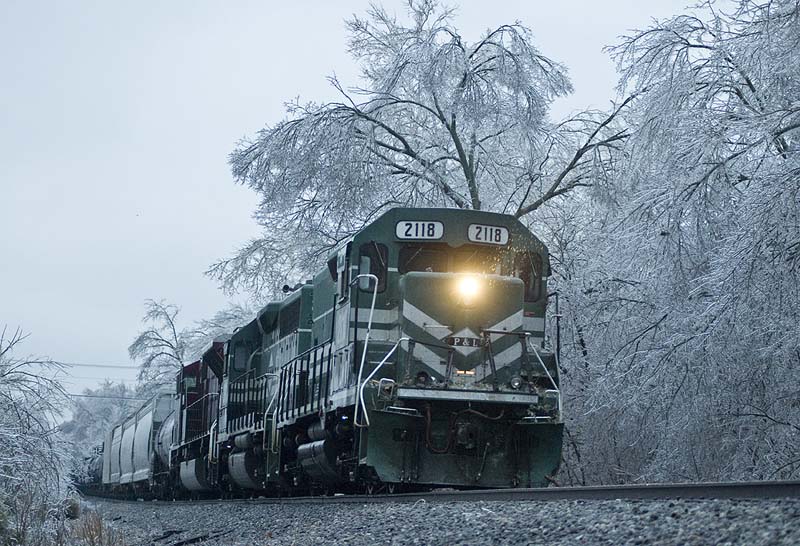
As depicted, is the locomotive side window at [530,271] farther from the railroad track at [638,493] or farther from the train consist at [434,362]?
the railroad track at [638,493]

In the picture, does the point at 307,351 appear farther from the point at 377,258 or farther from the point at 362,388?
the point at 362,388

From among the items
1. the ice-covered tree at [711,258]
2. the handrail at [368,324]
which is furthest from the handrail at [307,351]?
the ice-covered tree at [711,258]

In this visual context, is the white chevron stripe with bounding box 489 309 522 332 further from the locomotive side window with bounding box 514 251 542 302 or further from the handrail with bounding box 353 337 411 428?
the handrail with bounding box 353 337 411 428

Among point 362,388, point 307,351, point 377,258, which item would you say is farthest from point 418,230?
point 307,351

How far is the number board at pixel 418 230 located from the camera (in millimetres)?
11367

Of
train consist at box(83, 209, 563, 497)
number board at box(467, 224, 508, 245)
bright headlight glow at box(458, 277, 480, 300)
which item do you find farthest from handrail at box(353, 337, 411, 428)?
number board at box(467, 224, 508, 245)

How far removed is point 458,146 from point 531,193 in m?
1.83

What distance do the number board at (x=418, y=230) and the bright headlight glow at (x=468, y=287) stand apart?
0.56 metres

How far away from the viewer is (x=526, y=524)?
6598 mm

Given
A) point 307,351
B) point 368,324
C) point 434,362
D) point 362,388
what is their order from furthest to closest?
point 307,351 < point 368,324 < point 434,362 < point 362,388

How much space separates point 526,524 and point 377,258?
532 centimetres

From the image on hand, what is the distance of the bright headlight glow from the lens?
11.1 metres

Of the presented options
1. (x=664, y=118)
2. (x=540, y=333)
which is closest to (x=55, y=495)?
(x=540, y=333)

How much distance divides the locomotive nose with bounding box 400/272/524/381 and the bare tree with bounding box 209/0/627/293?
6442 millimetres
